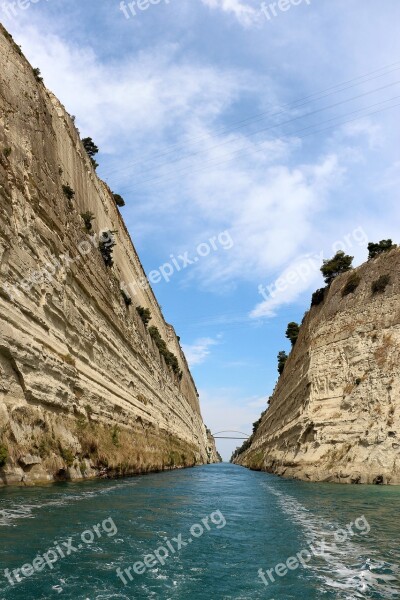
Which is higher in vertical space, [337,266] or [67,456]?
[337,266]

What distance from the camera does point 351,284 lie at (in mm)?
29516

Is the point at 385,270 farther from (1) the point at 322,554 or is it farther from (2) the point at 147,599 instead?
(2) the point at 147,599

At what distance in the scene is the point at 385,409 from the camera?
73.0 feet

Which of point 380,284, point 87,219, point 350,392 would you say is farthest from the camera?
point 87,219

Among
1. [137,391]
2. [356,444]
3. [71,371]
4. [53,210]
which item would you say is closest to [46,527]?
[71,371]

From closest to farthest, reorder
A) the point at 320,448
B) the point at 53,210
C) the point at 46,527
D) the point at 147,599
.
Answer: the point at 147,599 → the point at 46,527 → the point at 53,210 → the point at 320,448

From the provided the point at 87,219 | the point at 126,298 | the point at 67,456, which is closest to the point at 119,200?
the point at 126,298

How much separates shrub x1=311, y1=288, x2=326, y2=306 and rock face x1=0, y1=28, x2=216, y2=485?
14585mm

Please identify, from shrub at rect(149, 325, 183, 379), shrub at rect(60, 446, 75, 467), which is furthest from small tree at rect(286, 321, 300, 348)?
shrub at rect(60, 446, 75, 467)

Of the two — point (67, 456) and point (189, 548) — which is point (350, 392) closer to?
point (67, 456)

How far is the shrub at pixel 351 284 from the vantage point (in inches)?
1148

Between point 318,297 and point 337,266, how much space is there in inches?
157

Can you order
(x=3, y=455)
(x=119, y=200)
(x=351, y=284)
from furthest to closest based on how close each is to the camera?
(x=119, y=200), (x=351, y=284), (x=3, y=455)

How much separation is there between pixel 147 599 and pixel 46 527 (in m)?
3.66
